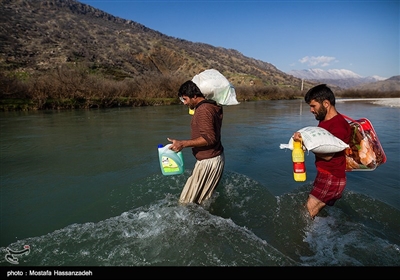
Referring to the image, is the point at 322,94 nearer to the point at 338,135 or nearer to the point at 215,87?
the point at 338,135

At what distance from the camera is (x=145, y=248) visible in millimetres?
2830

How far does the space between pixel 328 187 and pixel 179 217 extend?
2002mm

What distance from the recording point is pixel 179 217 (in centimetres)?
334

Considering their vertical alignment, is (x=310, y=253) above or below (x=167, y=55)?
below

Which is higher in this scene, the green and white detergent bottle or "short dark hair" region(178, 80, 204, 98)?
"short dark hair" region(178, 80, 204, 98)

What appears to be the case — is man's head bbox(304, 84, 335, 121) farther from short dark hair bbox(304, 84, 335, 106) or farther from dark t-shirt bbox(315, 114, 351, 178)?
dark t-shirt bbox(315, 114, 351, 178)

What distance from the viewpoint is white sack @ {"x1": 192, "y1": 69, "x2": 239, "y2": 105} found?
10.6 ft

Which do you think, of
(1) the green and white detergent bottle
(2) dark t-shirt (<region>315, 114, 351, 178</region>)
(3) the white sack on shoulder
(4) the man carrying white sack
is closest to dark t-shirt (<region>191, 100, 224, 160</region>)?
(1) the green and white detergent bottle

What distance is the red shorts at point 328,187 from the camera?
10.1 ft

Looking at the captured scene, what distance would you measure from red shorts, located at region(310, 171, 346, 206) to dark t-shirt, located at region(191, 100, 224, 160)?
56.1 inches

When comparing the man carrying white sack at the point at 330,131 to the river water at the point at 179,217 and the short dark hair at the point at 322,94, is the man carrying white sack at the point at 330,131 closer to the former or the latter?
the short dark hair at the point at 322,94
